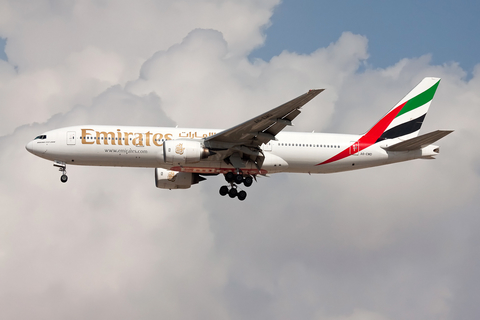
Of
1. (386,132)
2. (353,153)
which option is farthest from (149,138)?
(386,132)

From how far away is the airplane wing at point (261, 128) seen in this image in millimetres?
39719

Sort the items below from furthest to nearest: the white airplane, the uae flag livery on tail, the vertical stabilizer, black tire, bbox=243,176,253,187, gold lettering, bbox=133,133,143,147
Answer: the vertical stabilizer < the uae flag livery on tail < black tire, bbox=243,176,253,187 < gold lettering, bbox=133,133,143,147 < the white airplane

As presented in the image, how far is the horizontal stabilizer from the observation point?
143 ft

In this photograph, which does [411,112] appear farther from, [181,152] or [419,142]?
[181,152]

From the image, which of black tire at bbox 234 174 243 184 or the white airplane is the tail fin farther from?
black tire at bbox 234 174 243 184

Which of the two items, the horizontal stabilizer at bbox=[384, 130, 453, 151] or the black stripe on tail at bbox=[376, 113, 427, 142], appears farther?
the black stripe on tail at bbox=[376, 113, 427, 142]

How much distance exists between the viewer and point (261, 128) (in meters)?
42.5

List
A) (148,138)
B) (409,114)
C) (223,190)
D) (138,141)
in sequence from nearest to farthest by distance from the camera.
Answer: (138,141), (148,138), (223,190), (409,114)

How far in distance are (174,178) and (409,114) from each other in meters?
18.5

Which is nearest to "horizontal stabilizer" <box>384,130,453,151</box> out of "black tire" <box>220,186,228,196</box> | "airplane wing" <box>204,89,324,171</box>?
"airplane wing" <box>204,89,324,171</box>

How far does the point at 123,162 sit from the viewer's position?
4369cm

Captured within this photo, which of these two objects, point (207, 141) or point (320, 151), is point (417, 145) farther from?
point (207, 141)

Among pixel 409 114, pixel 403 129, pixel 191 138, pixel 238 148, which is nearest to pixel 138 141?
pixel 191 138

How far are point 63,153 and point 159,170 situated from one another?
8829 mm
